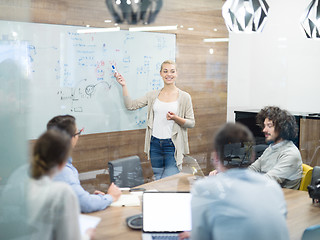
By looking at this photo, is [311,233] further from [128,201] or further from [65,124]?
[65,124]

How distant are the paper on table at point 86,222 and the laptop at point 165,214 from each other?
0.77 feet

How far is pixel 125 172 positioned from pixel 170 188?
21.9 inches

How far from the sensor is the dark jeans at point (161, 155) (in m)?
4.08

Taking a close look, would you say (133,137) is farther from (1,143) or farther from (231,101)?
(1,143)

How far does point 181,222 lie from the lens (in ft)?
6.91

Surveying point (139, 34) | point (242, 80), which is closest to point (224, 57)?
point (242, 80)

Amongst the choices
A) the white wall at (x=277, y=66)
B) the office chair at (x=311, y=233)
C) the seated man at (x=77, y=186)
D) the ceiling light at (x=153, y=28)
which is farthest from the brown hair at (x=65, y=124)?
the white wall at (x=277, y=66)

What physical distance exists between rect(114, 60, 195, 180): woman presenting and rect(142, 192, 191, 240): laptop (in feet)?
5.62

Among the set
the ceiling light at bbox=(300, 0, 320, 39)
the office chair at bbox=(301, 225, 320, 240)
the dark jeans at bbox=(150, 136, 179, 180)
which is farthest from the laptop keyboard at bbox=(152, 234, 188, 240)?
the ceiling light at bbox=(300, 0, 320, 39)

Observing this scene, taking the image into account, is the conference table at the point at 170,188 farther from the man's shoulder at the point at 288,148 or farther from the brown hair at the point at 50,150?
the brown hair at the point at 50,150

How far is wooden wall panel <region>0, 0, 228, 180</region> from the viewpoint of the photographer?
4230 mm

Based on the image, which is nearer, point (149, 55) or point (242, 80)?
point (149, 55)

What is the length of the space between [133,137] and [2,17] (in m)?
2.45

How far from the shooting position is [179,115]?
4.12m
